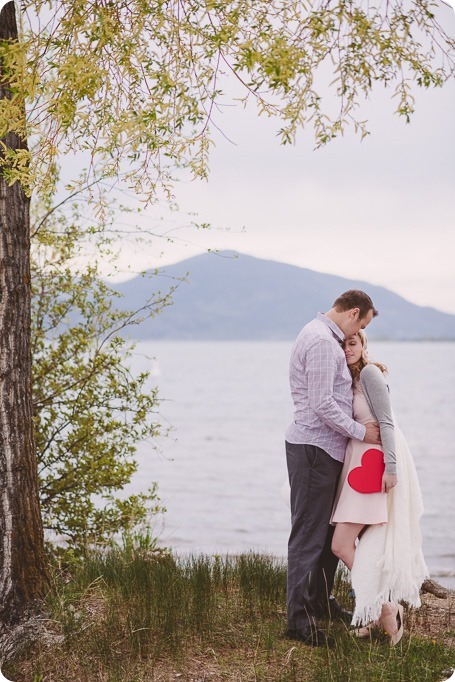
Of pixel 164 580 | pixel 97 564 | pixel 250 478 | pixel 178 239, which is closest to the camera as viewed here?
pixel 164 580

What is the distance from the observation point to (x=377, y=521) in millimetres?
5492

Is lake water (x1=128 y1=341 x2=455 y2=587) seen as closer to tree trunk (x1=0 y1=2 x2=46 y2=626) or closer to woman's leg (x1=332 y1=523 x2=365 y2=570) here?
tree trunk (x1=0 y1=2 x2=46 y2=626)

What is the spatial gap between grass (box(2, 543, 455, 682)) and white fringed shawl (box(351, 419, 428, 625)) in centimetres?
29

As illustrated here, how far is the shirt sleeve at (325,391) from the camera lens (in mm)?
5363

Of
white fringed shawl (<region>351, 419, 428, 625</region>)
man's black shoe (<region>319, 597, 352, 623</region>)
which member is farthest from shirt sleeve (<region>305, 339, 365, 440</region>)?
man's black shoe (<region>319, 597, 352, 623</region>)

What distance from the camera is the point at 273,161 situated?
388 ft

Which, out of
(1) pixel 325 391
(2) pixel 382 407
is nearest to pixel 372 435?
(2) pixel 382 407

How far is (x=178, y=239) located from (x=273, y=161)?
114m

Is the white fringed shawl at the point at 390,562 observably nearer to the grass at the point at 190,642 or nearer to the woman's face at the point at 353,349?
the grass at the point at 190,642

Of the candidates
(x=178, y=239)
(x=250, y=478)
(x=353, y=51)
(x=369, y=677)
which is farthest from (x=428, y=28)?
(x=250, y=478)

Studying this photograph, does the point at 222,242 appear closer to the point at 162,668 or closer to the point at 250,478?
the point at 162,668

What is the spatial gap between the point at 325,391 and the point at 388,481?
0.75 m

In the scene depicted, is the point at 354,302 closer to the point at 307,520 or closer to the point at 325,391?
the point at 325,391

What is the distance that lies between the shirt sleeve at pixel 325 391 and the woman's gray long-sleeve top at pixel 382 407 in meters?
0.14
